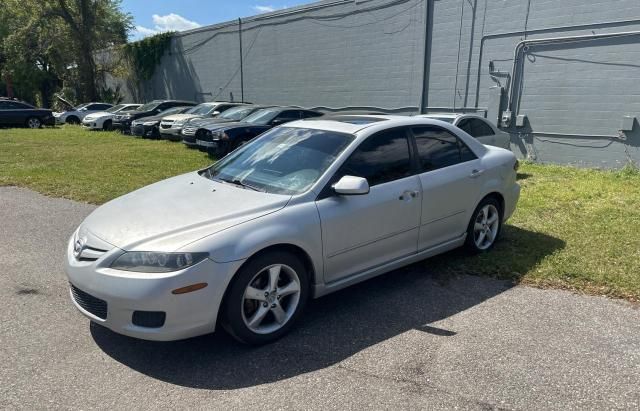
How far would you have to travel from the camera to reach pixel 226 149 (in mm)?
12023

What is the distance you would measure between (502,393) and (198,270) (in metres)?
2.00

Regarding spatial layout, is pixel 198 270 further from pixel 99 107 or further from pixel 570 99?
pixel 99 107

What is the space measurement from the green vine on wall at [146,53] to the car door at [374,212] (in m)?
27.7

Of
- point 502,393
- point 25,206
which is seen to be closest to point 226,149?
point 25,206

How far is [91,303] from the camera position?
3.22m

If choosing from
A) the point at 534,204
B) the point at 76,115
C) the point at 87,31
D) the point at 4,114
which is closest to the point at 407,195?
the point at 534,204

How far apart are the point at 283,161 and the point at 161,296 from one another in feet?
5.37

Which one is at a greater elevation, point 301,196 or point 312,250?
point 301,196

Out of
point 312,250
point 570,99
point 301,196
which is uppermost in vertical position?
point 570,99

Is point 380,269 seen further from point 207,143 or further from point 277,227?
point 207,143

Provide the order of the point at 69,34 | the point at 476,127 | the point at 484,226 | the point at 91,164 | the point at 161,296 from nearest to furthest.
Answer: the point at 161,296
the point at 484,226
the point at 476,127
the point at 91,164
the point at 69,34

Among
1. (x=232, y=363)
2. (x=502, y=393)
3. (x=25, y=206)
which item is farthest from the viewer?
(x=25, y=206)

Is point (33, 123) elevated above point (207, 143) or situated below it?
below

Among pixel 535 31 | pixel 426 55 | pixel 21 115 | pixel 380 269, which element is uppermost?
pixel 535 31
